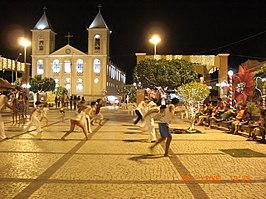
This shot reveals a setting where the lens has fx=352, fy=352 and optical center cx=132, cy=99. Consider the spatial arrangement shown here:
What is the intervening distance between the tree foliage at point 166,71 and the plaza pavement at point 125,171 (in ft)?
68.2

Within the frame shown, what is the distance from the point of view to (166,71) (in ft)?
106

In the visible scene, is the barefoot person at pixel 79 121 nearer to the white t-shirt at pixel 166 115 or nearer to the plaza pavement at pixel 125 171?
the plaza pavement at pixel 125 171

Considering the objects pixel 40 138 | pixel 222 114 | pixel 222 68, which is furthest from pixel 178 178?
pixel 222 68

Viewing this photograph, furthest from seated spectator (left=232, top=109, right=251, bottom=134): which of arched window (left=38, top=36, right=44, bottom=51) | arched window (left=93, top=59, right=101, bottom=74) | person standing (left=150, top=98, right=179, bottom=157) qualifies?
arched window (left=38, top=36, right=44, bottom=51)

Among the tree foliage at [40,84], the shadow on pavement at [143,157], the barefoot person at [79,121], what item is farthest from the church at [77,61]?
the shadow on pavement at [143,157]

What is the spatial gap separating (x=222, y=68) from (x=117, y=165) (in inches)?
1180

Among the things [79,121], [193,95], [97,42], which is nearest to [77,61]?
[97,42]

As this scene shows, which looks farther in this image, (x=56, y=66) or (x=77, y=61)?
(x=56, y=66)

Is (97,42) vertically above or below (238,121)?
above

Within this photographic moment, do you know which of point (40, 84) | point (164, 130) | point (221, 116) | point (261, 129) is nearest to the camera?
point (164, 130)

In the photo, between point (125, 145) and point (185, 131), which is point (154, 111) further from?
Result: point (185, 131)

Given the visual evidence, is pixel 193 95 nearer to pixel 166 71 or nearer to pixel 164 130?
pixel 164 130

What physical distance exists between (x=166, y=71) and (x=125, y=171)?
82.9 feet

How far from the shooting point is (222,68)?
36188 mm
